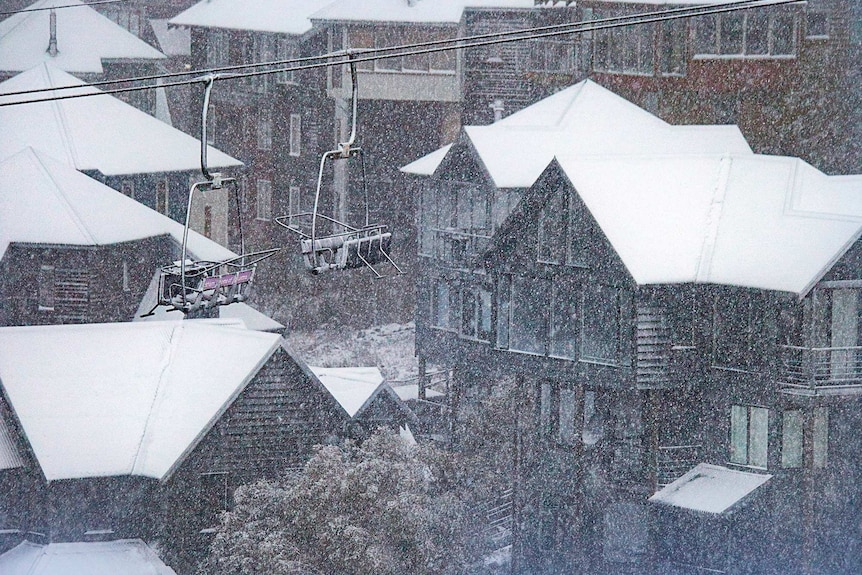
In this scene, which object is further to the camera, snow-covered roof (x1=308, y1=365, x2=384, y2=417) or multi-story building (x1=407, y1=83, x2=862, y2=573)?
snow-covered roof (x1=308, y1=365, x2=384, y2=417)

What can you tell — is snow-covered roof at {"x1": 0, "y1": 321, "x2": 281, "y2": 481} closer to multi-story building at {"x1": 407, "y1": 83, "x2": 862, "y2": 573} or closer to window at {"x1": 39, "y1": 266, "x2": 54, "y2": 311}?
window at {"x1": 39, "y1": 266, "x2": 54, "y2": 311}

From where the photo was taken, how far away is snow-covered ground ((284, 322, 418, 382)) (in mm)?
29781

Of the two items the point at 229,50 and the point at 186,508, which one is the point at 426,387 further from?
the point at 229,50

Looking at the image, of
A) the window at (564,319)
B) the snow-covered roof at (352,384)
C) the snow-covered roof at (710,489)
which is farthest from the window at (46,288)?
the snow-covered roof at (710,489)

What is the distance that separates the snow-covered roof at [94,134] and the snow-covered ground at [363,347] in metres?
4.91

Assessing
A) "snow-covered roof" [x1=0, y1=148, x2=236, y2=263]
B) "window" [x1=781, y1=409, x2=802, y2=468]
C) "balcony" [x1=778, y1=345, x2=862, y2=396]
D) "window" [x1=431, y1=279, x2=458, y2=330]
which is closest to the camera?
"balcony" [x1=778, y1=345, x2=862, y2=396]

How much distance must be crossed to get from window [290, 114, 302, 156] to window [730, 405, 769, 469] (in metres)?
14.3

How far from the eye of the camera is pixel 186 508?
22359 mm

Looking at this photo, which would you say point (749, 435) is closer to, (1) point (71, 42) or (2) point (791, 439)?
(2) point (791, 439)

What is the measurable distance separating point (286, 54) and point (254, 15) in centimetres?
158

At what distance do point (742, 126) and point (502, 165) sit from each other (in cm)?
617

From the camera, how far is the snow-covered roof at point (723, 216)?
23.0m

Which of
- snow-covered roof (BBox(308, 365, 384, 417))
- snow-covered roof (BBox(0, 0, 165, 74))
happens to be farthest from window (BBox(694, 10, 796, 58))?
snow-covered roof (BBox(0, 0, 165, 74))

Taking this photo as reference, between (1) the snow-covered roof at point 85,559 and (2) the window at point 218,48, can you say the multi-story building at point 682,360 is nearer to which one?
(1) the snow-covered roof at point 85,559
